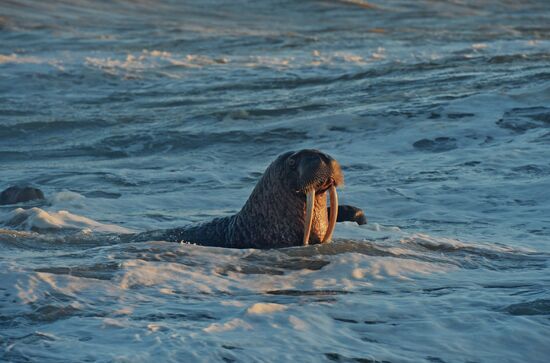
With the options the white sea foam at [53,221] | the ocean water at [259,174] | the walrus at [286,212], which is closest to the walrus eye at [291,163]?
the walrus at [286,212]

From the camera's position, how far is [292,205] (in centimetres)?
740

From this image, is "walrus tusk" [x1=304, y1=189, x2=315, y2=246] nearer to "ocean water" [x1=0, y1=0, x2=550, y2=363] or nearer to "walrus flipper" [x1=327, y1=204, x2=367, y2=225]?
"ocean water" [x1=0, y1=0, x2=550, y2=363]

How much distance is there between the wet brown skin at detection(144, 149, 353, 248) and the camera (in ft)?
23.5

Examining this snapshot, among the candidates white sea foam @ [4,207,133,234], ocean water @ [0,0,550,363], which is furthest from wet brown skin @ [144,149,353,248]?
white sea foam @ [4,207,133,234]

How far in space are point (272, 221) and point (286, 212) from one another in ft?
0.38

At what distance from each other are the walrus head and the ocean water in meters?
0.19

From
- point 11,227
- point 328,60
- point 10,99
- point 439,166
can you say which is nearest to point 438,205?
point 439,166

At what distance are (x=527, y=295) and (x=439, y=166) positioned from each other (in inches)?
214

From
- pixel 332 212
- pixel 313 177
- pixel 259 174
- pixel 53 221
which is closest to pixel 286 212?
pixel 332 212

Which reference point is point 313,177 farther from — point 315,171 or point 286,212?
point 286,212

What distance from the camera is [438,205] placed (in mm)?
9609

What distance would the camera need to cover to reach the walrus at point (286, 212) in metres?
7.12

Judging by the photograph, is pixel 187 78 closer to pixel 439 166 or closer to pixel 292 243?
pixel 439 166

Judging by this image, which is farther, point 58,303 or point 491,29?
point 491,29
